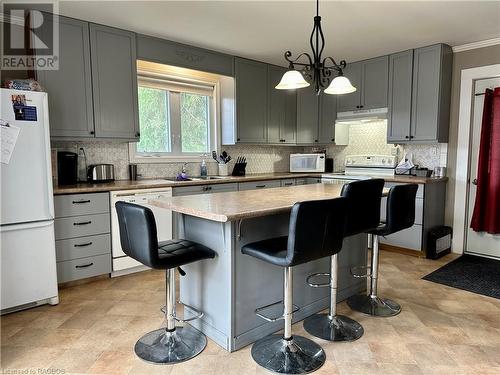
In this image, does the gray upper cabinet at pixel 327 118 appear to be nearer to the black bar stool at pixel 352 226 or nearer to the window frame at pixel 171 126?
the window frame at pixel 171 126

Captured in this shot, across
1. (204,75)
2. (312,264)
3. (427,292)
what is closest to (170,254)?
(312,264)

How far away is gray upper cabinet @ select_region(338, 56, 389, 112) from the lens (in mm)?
4605

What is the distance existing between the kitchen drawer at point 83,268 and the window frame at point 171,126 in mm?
1265

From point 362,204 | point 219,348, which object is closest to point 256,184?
point 362,204

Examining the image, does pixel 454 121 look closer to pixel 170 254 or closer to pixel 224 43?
pixel 224 43

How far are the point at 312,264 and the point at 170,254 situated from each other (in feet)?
3.69

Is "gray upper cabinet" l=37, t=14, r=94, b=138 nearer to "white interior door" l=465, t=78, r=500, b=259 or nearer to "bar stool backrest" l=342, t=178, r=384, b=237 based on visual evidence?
"bar stool backrest" l=342, t=178, r=384, b=237

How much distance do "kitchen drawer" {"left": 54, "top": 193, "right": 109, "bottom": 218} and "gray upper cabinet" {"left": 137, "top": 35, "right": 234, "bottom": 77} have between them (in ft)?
5.25

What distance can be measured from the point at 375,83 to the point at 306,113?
1.14 m

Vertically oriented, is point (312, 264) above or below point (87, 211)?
below

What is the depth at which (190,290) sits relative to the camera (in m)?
2.46

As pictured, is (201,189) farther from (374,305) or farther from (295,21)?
(374,305)

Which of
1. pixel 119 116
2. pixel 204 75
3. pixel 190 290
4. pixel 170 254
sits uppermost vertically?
pixel 204 75

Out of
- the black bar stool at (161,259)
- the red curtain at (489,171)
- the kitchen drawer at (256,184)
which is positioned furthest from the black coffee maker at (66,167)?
the red curtain at (489,171)
